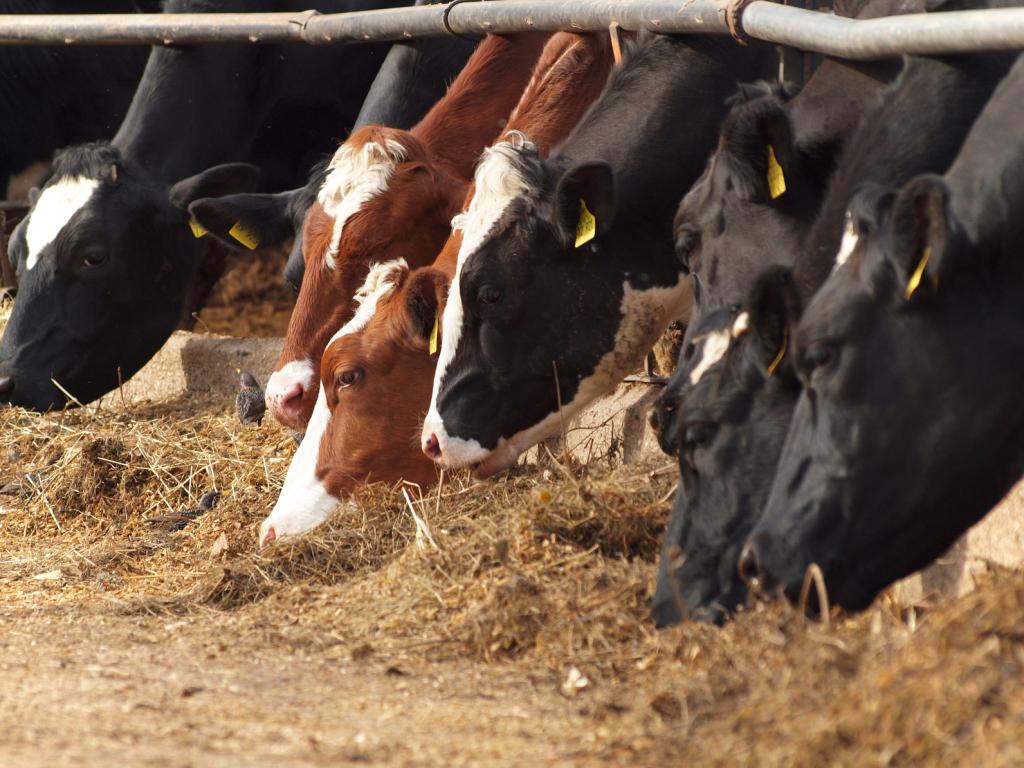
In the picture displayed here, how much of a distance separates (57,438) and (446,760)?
4728 mm

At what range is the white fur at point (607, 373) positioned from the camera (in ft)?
17.6

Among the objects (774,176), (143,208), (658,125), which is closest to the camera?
(774,176)

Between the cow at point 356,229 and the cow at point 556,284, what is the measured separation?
854 mm

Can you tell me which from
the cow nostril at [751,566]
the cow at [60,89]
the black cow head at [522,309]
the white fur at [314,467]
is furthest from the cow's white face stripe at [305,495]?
the cow at [60,89]

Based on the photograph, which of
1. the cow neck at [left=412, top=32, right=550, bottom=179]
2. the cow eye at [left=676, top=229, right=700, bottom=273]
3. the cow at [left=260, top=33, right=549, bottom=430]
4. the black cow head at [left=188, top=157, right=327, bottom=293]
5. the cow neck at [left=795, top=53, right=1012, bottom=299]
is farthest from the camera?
the black cow head at [left=188, top=157, right=327, bottom=293]

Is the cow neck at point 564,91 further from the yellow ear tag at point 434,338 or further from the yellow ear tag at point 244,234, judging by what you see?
the yellow ear tag at point 244,234

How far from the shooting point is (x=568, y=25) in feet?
19.0

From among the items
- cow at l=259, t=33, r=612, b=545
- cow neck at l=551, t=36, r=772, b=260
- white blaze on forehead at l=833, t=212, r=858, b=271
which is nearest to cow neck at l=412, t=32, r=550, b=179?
cow at l=259, t=33, r=612, b=545

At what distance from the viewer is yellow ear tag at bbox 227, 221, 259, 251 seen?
24.1 ft

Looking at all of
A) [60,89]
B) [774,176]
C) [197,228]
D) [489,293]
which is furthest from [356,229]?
[60,89]

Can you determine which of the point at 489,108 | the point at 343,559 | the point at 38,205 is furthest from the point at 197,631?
the point at 38,205

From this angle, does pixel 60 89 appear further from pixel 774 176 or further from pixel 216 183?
pixel 774 176

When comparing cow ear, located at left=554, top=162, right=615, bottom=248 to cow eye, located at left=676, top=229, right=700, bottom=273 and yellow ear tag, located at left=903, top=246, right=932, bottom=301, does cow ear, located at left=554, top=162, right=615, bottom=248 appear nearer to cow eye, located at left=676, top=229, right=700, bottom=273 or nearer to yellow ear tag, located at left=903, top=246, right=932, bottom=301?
cow eye, located at left=676, top=229, right=700, bottom=273

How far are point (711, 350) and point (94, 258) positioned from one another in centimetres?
437
